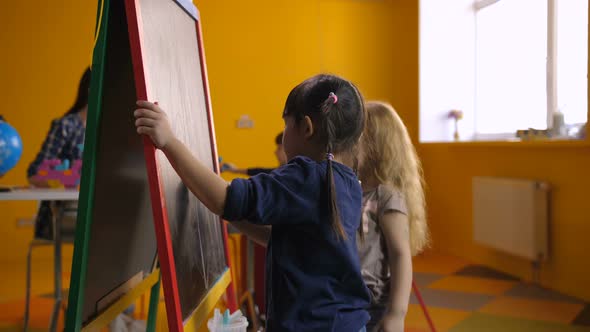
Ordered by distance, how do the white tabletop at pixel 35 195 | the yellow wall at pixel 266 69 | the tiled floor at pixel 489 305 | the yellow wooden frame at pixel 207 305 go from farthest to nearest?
the yellow wall at pixel 266 69, the tiled floor at pixel 489 305, the white tabletop at pixel 35 195, the yellow wooden frame at pixel 207 305

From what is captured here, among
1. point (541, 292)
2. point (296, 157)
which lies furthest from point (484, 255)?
point (296, 157)

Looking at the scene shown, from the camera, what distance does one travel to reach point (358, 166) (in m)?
1.49

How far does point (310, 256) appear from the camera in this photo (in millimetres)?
944

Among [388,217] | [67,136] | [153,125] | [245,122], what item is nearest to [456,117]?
[245,122]

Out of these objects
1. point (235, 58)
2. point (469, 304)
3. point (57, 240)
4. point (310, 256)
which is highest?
point (235, 58)

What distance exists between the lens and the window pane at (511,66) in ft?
12.4

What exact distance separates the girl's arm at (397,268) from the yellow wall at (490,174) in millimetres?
2220

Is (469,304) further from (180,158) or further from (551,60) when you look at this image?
(180,158)

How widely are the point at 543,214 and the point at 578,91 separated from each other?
82 centimetres

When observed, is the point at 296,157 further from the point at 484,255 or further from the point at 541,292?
the point at 484,255

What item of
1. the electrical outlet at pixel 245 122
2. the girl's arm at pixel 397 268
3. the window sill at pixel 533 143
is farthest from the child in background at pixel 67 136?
the window sill at pixel 533 143

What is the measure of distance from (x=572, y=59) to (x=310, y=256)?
319 centimetres

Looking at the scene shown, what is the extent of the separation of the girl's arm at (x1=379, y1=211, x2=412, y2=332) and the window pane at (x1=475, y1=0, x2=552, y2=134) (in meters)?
2.81

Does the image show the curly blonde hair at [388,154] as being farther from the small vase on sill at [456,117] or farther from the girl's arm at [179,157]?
the small vase on sill at [456,117]
